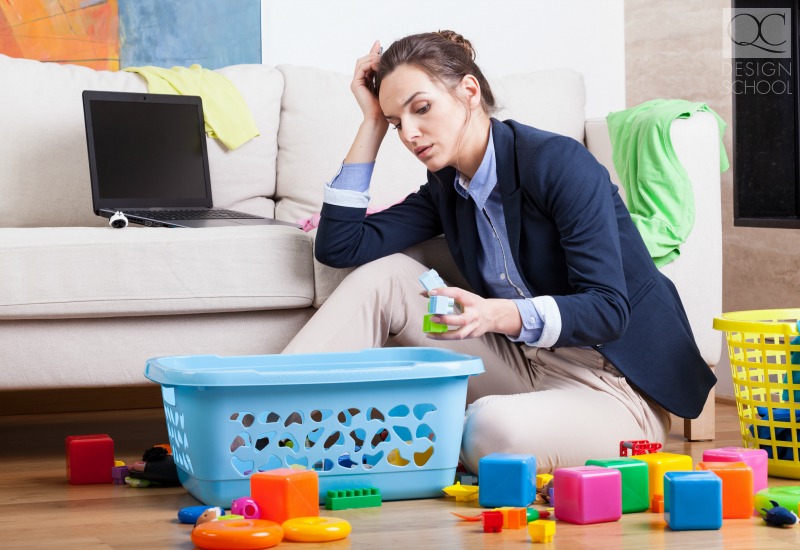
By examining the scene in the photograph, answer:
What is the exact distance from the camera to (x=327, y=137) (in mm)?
2498

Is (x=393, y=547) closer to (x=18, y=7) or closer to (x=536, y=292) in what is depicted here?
(x=536, y=292)

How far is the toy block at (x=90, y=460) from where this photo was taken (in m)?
1.63

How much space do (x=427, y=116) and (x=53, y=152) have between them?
3.73ft

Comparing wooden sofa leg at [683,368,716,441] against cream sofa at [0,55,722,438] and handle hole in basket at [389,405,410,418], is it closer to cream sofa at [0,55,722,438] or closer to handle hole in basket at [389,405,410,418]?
cream sofa at [0,55,722,438]

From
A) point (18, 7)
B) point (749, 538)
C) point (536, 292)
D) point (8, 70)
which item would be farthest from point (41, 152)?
point (749, 538)

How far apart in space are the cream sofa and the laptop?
70 millimetres

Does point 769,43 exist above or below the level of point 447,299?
above

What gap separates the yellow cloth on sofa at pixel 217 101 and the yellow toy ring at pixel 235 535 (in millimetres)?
1390

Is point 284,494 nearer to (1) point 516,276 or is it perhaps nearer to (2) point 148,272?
(1) point 516,276

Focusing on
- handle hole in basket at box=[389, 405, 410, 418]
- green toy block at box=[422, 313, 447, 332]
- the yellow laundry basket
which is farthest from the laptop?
the yellow laundry basket

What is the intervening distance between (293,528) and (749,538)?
535mm

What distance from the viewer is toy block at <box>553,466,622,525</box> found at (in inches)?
50.8

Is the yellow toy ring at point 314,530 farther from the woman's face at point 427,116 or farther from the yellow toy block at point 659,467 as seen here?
the woman's face at point 427,116

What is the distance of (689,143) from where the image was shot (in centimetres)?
206
